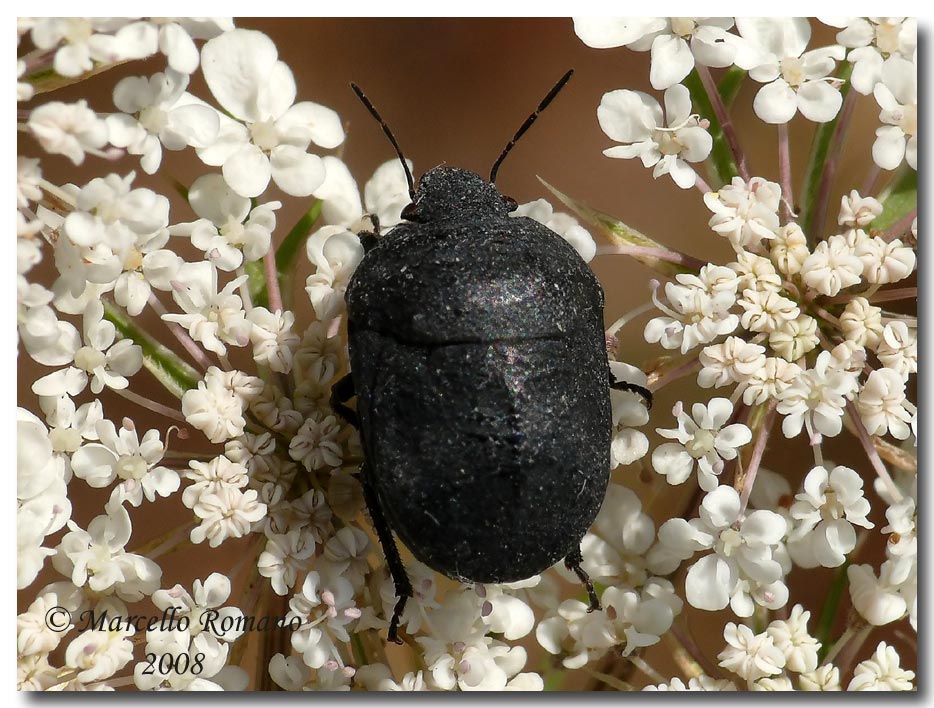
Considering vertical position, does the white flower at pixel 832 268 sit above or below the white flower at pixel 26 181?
below

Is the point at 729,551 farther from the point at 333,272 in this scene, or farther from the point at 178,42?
the point at 178,42

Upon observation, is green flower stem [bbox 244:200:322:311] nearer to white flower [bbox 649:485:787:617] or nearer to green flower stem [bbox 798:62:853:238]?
white flower [bbox 649:485:787:617]

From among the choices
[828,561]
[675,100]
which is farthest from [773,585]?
[675,100]

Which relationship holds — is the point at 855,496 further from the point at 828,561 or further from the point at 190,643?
the point at 190,643

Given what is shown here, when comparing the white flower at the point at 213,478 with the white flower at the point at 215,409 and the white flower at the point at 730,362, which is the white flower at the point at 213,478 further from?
the white flower at the point at 730,362

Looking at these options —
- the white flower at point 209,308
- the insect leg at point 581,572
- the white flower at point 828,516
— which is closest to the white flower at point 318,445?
the white flower at point 209,308
